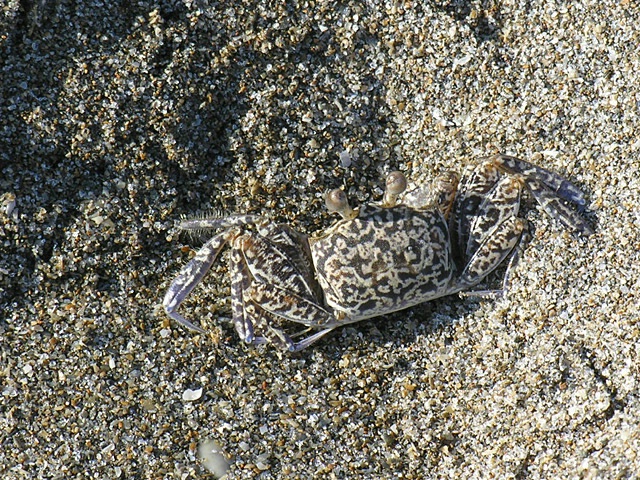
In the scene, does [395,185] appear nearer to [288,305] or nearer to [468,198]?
[468,198]

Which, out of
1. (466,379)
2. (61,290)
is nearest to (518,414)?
(466,379)

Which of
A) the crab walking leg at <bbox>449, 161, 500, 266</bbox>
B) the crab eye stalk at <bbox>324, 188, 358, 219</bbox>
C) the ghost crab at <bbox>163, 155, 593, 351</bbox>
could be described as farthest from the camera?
the crab walking leg at <bbox>449, 161, 500, 266</bbox>

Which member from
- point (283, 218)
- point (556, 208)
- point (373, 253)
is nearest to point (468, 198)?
point (556, 208)

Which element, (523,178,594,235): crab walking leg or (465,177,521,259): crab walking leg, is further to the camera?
(465,177,521,259): crab walking leg

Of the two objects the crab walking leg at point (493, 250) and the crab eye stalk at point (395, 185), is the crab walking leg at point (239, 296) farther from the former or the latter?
the crab walking leg at point (493, 250)

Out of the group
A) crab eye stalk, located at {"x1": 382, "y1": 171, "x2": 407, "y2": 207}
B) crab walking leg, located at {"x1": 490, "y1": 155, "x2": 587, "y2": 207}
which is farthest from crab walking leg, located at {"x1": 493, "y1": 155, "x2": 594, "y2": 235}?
crab eye stalk, located at {"x1": 382, "y1": 171, "x2": 407, "y2": 207}

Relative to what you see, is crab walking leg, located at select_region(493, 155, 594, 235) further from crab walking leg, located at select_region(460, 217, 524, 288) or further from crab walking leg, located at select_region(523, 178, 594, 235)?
crab walking leg, located at select_region(460, 217, 524, 288)

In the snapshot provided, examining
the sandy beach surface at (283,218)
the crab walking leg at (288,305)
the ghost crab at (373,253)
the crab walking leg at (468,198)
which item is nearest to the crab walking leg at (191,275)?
the ghost crab at (373,253)
